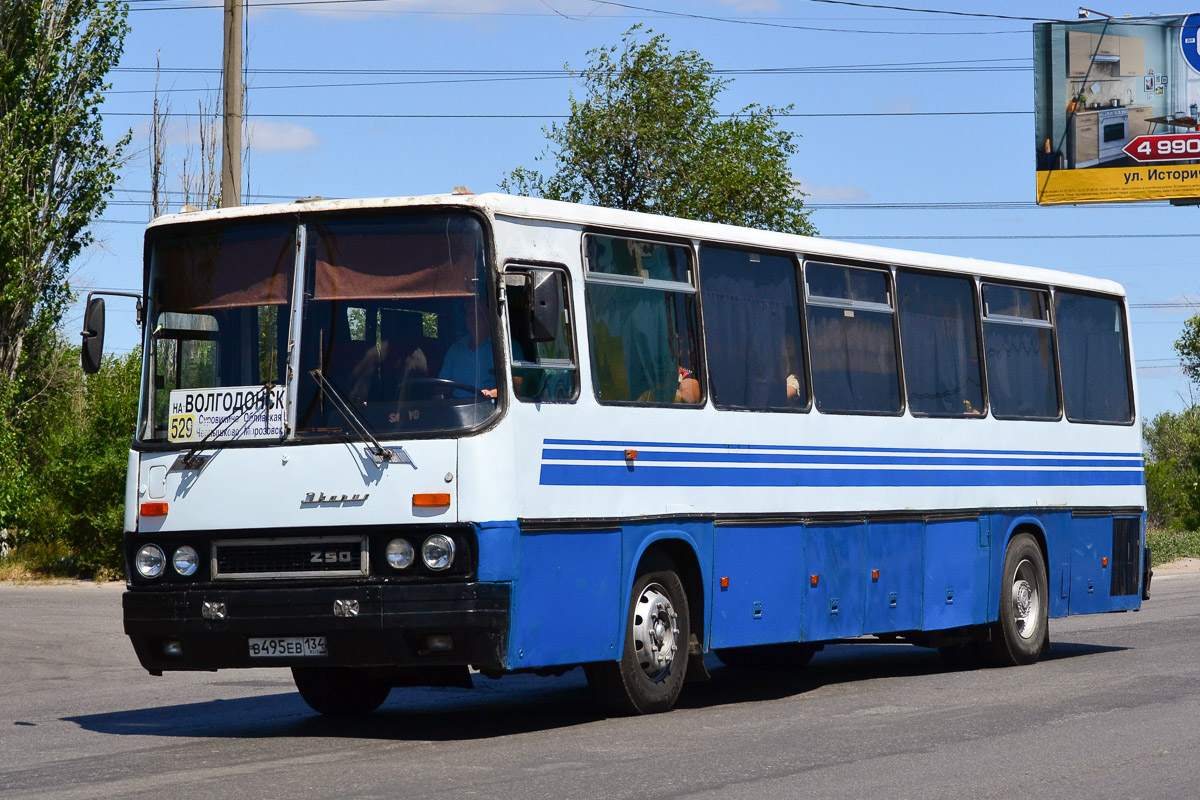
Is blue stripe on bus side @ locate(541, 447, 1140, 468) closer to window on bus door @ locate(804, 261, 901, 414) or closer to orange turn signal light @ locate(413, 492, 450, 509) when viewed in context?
window on bus door @ locate(804, 261, 901, 414)

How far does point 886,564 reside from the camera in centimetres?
1355

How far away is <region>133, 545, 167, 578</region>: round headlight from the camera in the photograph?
10.4 metres

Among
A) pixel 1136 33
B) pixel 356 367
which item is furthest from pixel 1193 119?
pixel 356 367

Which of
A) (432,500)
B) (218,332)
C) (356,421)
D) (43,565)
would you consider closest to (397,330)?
(356,421)

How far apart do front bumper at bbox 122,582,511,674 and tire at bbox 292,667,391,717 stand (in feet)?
4.25

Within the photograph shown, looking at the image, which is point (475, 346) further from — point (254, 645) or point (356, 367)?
point (254, 645)

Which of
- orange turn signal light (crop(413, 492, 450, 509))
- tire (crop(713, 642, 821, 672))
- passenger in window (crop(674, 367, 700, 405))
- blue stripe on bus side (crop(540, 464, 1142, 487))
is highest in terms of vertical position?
passenger in window (crop(674, 367, 700, 405))

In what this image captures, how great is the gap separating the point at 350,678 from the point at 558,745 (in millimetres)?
2248

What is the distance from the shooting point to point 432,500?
9781mm

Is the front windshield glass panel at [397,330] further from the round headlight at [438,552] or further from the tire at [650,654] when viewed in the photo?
the tire at [650,654]

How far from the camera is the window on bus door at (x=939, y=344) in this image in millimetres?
14125

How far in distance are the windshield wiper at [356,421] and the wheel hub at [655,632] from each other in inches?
80.1

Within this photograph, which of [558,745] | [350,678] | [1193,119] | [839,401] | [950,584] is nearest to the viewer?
[558,745]

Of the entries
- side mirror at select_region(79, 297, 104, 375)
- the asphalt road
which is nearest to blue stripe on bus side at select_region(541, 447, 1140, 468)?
the asphalt road
